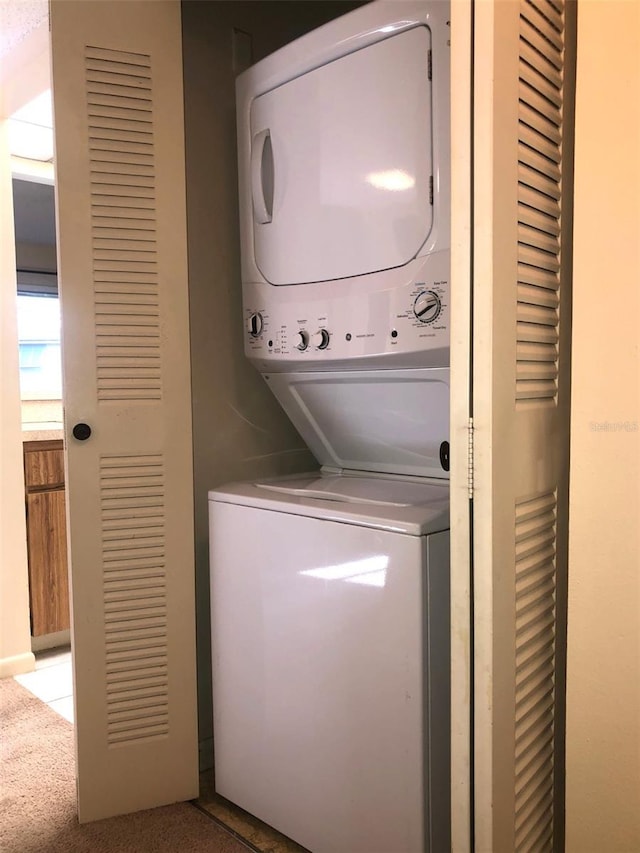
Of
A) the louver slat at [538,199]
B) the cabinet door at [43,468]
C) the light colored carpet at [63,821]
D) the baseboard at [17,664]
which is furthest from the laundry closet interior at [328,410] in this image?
the cabinet door at [43,468]

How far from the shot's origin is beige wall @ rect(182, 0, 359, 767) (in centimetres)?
201

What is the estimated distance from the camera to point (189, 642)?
1.92m

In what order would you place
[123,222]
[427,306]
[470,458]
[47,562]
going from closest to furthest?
[470,458], [427,306], [123,222], [47,562]

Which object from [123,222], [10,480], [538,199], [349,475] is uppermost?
[123,222]

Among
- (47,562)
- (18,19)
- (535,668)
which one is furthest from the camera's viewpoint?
(47,562)

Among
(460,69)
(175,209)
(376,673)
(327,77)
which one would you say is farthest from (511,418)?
(175,209)

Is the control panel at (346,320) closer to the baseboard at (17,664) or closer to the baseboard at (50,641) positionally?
the baseboard at (17,664)

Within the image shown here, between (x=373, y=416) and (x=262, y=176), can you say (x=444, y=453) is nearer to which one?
(x=373, y=416)

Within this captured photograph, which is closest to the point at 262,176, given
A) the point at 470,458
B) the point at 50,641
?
the point at 470,458

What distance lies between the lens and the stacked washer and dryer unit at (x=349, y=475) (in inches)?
54.7

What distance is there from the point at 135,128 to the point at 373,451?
3.40 feet

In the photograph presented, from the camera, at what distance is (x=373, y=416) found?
5.78ft

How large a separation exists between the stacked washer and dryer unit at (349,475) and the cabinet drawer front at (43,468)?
1.48 meters

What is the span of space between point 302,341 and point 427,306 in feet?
1.27
